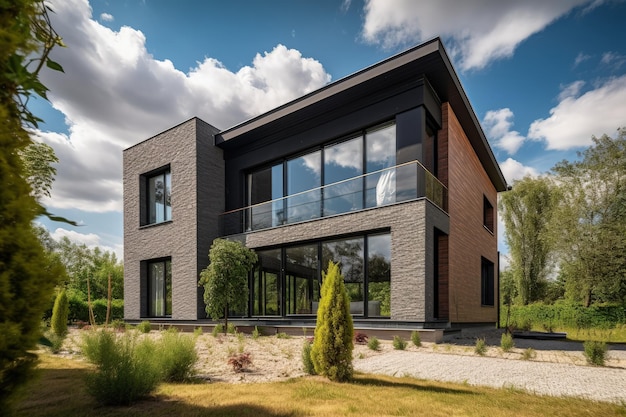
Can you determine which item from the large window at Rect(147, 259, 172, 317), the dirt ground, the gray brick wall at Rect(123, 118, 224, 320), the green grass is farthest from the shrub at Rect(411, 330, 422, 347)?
the large window at Rect(147, 259, 172, 317)

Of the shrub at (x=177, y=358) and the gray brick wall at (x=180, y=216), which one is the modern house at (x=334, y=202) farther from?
the shrub at (x=177, y=358)

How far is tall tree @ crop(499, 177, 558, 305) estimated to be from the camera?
28.5 m

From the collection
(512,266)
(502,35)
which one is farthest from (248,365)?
(512,266)

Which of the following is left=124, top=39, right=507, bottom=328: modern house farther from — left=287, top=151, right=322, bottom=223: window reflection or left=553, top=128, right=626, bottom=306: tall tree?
left=553, top=128, right=626, bottom=306: tall tree

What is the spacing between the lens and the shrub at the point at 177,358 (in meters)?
5.03

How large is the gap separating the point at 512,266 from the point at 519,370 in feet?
89.0

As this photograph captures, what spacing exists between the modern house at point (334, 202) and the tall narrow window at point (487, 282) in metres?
1.12

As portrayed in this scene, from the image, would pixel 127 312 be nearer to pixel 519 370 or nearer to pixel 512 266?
pixel 519 370

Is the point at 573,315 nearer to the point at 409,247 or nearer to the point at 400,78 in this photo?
the point at 409,247

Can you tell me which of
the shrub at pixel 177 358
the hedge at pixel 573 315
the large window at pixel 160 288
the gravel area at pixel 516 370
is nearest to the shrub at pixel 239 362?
the shrub at pixel 177 358

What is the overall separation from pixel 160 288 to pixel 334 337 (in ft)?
41.5

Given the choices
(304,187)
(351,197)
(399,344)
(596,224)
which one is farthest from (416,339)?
(596,224)

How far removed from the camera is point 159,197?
52.3 feet

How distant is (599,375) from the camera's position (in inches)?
225
